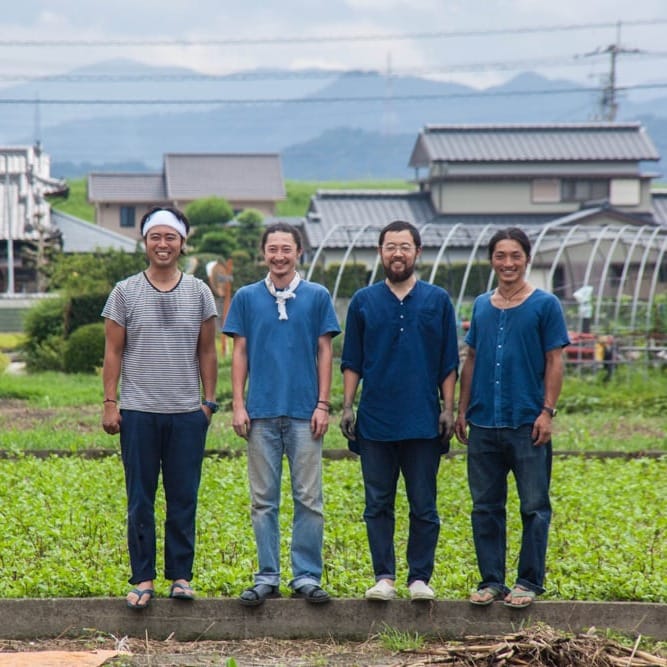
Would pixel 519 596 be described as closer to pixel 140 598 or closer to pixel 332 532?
pixel 140 598

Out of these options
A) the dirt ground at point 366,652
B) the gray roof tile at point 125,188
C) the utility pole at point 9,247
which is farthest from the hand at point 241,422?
the gray roof tile at point 125,188

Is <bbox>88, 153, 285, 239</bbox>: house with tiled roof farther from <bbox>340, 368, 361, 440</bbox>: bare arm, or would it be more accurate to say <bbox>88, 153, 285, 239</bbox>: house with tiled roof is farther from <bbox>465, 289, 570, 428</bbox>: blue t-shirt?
<bbox>465, 289, 570, 428</bbox>: blue t-shirt

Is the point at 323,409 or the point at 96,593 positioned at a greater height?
the point at 323,409

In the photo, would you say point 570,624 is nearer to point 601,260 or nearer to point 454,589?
point 454,589

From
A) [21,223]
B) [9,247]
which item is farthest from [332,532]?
[21,223]

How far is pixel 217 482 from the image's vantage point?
353 inches

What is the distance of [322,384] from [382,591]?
953mm

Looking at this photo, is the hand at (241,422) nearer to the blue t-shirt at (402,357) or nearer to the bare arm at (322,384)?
the bare arm at (322,384)

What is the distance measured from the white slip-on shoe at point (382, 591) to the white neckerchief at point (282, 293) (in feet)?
4.14

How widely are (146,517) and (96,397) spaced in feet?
36.2

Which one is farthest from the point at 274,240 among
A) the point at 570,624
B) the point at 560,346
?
the point at 570,624

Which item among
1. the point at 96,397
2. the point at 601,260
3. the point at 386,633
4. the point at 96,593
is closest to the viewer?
the point at 386,633

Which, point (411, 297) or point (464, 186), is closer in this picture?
point (411, 297)

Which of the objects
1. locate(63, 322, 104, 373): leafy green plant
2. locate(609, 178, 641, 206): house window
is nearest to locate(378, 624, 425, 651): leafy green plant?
locate(63, 322, 104, 373): leafy green plant
